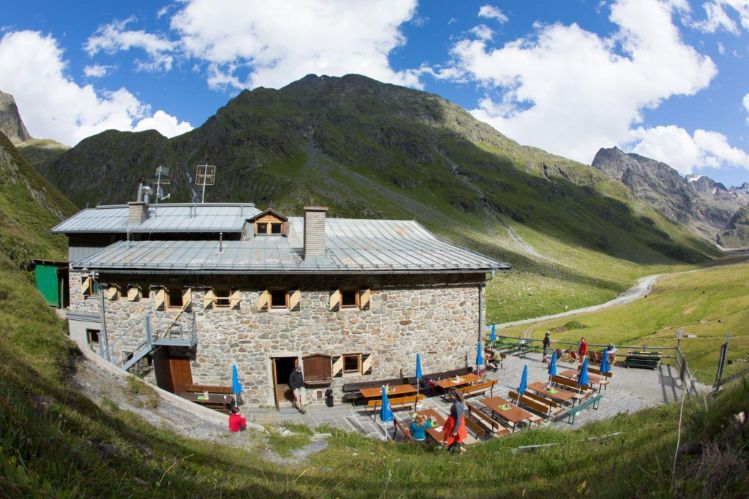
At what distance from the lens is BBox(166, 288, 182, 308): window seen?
17.0m

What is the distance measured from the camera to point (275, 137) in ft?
429

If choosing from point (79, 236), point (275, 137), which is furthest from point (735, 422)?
point (275, 137)

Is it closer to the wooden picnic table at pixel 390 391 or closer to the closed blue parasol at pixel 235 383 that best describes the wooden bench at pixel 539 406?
the wooden picnic table at pixel 390 391

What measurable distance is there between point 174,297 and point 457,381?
12.8 m

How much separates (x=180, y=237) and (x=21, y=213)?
21661 millimetres

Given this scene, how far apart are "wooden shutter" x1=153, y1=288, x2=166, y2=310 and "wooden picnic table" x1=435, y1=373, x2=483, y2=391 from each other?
1226cm

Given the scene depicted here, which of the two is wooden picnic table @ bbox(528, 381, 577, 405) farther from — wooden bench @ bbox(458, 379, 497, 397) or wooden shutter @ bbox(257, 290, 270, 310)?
wooden shutter @ bbox(257, 290, 270, 310)

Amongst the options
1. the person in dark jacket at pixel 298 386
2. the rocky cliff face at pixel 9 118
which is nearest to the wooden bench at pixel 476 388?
the person in dark jacket at pixel 298 386

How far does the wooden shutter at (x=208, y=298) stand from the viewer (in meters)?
16.5

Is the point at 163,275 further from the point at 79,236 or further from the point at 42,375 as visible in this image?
the point at 79,236

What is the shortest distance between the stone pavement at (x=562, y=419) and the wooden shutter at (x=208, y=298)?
474 cm

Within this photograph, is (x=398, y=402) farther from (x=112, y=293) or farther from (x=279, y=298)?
(x=112, y=293)

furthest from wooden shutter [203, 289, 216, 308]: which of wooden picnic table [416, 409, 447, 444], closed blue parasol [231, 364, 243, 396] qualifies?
wooden picnic table [416, 409, 447, 444]

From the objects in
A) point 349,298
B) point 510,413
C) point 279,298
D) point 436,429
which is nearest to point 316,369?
point 349,298
